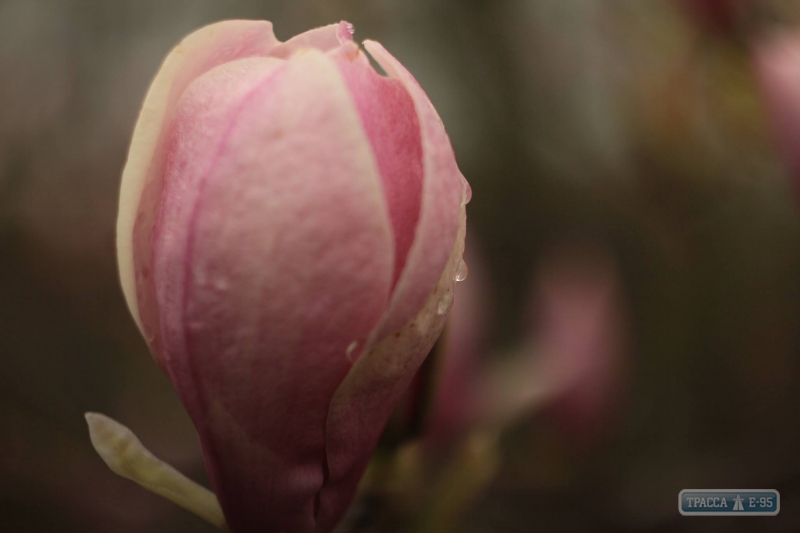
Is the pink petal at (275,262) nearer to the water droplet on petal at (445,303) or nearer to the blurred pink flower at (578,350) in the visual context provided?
the water droplet on petal at (445,303)

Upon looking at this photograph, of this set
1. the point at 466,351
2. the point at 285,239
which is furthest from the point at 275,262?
the point at 466,351

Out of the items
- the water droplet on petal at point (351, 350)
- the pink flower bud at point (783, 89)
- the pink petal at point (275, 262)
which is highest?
the pink petal at point (275, 262)

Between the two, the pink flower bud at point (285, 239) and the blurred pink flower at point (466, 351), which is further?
the blurred pink flower at point (466, 351)

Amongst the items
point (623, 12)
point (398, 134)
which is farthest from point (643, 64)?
point (398, 134)

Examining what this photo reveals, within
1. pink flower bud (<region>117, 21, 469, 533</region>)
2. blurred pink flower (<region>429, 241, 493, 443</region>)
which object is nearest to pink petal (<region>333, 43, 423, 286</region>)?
pink flower bud (<region>117, 21, 469, 533</region>)

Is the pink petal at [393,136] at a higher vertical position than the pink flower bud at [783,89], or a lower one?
higher

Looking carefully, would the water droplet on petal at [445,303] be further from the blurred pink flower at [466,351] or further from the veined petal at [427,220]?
the blurred pink flower at [466,351]

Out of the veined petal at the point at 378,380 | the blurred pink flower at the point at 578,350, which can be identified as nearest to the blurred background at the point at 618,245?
the blurred pink flower at the point at 578,350

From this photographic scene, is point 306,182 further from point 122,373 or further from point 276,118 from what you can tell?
point 122,373
